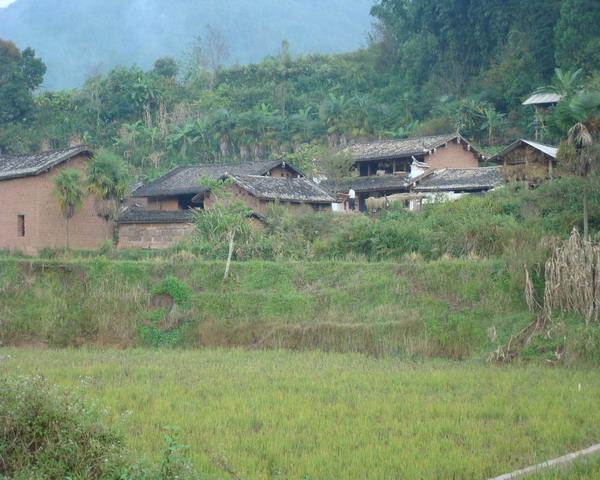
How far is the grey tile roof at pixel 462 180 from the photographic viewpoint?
102 ft

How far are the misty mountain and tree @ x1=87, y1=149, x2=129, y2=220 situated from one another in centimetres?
8374

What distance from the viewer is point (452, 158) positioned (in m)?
37.3

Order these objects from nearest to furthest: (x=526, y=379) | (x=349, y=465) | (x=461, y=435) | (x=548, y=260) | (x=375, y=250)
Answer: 1. (x=349, y=465)
2. (x=461, y=435)
3. (x=526, y=379)
4. (x=548, y=260)
5. (x=375, y=250)

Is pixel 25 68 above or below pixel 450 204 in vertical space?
above

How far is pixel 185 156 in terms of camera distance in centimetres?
4825

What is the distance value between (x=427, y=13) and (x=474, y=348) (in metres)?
34.6

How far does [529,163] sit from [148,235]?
13.9m

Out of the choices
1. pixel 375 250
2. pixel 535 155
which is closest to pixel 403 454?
pixel 375 250

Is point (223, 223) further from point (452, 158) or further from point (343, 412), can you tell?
point (452, 158)

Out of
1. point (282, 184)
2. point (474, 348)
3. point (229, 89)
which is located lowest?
point (474, 348)

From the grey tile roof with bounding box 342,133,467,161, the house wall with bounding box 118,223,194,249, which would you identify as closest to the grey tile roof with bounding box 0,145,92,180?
the house wall with bounding box 118,223,194,249

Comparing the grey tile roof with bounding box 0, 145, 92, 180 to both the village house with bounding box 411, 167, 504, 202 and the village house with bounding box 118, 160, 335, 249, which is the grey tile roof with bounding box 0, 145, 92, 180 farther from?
the village house with bounding box 411, 167, 504, 202

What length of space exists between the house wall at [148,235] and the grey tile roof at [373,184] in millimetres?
8816

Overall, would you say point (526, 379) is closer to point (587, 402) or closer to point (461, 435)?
point (587, 402)
